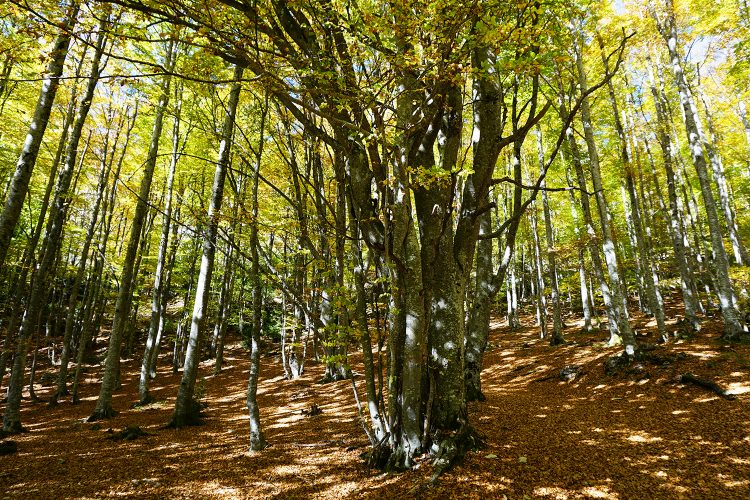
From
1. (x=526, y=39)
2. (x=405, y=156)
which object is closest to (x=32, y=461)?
(x=405, y=156)

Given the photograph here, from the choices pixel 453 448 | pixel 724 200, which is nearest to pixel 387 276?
pixel 453 448

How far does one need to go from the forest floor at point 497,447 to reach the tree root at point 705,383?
111mm

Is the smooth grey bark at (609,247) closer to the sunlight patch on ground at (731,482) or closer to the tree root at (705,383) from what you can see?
the tree root at (705,383)

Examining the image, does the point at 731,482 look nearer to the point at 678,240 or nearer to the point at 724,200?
the point at 678,240

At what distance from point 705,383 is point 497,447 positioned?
5039 millimetres

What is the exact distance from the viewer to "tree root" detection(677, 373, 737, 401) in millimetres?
6180

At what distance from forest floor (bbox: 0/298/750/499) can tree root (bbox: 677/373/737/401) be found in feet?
0.36

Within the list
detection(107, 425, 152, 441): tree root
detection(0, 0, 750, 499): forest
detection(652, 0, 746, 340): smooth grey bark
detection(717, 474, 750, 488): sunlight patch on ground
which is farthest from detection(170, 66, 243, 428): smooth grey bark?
detection(652, 0, 746, 340): smooth grey bark

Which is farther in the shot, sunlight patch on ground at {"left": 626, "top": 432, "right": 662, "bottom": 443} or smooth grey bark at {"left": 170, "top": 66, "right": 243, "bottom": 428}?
smooth grey bark at {"left": 170, "top": 66, "right": 243, "bottom": 428}

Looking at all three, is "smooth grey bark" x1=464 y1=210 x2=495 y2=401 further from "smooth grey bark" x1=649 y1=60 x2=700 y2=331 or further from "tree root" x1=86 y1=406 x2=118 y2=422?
"tree root" x1=86 y1=406 x2=118 y2=422

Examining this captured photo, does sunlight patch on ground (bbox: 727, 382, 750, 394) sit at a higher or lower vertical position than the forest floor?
higher

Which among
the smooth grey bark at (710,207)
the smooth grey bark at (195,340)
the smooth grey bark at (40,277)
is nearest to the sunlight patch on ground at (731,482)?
the smooth grey bark at (710,207)

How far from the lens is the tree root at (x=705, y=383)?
618 centimetres

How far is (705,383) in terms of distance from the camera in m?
6.75
